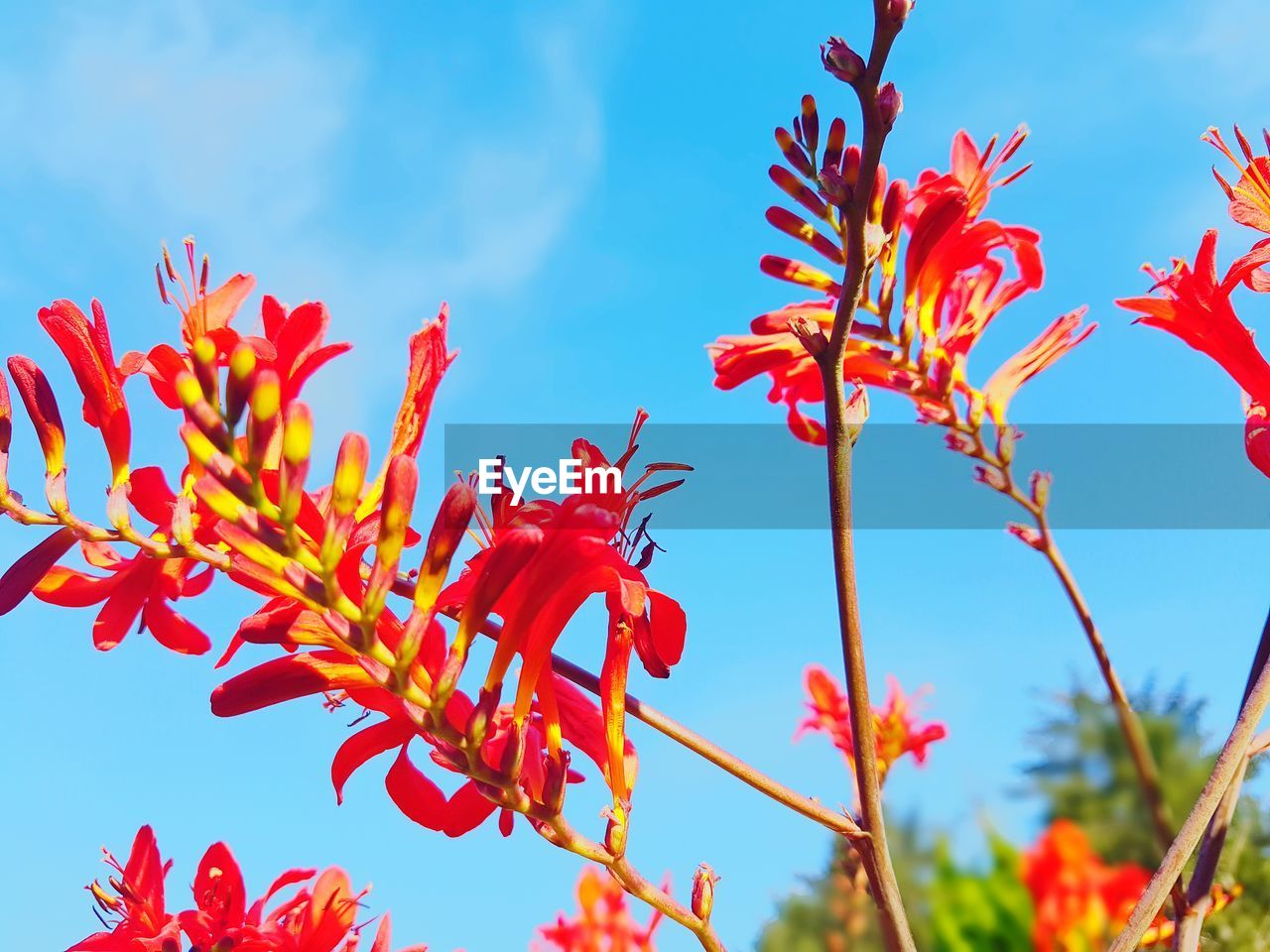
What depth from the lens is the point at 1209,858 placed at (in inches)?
60.6

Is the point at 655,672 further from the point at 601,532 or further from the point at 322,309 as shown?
the point at 322,309

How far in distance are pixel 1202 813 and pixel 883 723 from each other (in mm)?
1600

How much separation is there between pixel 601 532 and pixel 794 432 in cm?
96

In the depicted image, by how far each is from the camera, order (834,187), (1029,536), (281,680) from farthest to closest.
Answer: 1. (1029,536)
2. (834,187)
3. (281,680)

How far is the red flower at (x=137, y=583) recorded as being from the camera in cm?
158

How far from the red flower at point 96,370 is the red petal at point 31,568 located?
0.10 meters

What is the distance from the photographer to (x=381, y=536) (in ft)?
3.96

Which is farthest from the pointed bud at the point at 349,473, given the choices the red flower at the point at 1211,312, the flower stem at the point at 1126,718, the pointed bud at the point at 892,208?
the flower stem at the point at 1126,718

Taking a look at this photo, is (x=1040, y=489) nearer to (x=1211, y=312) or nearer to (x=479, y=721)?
(x=1211, y=312)

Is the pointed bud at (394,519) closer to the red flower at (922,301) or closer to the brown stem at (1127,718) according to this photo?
the red flower at (922,301)

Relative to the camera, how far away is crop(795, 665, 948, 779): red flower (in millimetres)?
2898

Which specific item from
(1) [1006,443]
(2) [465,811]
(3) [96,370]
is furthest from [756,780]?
(1) [1006,443]

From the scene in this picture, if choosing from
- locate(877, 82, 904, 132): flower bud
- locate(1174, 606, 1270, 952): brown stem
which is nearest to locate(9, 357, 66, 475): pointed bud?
locate(877, 82, 904, 132): flower bud

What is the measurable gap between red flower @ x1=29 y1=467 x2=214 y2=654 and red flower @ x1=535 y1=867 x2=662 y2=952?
112 centimetres
